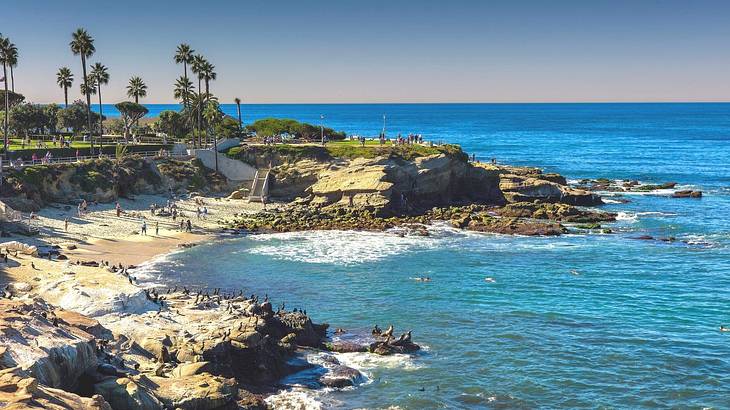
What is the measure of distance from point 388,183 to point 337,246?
17378mm

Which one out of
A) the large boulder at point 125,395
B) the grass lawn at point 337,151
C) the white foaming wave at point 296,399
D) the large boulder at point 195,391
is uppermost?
the grass lawn at point 337,151

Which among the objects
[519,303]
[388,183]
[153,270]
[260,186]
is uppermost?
[388,183]

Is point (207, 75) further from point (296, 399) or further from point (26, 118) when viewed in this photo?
point (296, 399)

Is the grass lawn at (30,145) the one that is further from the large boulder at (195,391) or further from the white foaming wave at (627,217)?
the white foaming wave at (627,217)

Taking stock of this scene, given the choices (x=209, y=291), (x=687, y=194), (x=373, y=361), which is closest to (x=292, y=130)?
(x=687, y=194)

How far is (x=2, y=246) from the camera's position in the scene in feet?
147

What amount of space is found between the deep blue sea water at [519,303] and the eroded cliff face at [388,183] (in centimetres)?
1064

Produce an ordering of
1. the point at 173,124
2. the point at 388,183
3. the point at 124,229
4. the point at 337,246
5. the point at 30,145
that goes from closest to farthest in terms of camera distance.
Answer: the point at 337,246 < the point at 124,229 < the point at 388,183 < the point at 30,145 < the point at 173,124

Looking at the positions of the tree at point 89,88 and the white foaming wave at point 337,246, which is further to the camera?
the tree at point 89,88

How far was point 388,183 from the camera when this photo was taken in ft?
251

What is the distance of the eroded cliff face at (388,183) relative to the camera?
252 ft

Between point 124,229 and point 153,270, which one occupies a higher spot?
point 124,229

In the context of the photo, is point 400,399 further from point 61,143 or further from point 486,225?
point 61,143

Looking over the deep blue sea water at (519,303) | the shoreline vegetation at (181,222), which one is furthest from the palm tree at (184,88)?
the deep blue sea water at (519,303)
